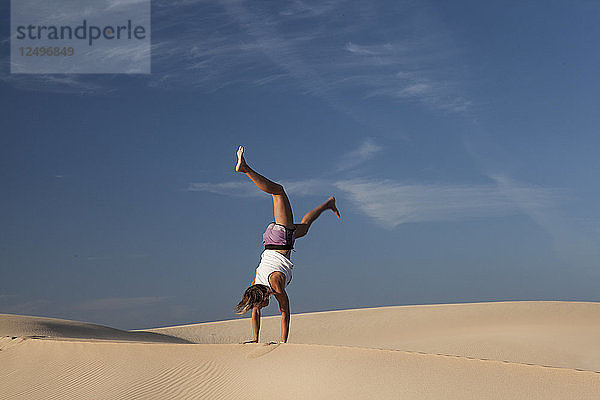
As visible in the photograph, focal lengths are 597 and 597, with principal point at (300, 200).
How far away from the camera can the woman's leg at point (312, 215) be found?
1061 centimetres

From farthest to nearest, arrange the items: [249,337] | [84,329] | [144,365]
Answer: [249,337] < [84,329] < [144,365]

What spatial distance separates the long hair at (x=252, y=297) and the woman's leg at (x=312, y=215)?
1278 millimetres

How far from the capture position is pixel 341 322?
2389 cm

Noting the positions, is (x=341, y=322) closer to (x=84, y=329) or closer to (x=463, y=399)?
(x=84, y=329)

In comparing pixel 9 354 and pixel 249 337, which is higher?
pixel 9 354

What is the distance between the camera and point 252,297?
9.70 meters

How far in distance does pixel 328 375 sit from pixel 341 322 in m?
16.3

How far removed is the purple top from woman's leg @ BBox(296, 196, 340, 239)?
0.25 m

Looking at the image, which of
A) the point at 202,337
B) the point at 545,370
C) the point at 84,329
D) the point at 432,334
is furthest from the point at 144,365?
the point at 202,337

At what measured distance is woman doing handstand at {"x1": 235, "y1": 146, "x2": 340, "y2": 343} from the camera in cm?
974

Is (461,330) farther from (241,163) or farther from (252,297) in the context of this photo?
(241,163)

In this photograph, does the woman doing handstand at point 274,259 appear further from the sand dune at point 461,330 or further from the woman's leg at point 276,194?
the sand dune at point 461,330

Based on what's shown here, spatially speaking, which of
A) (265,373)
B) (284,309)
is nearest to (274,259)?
(284,309)

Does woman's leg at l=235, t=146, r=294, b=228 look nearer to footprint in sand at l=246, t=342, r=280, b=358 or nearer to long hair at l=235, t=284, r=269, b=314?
long hair at l=235, t=284, r=269, b=314
